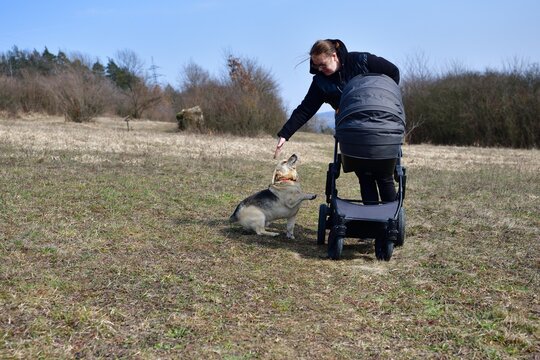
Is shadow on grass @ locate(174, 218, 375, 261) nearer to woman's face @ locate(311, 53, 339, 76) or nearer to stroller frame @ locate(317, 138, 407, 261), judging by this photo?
stroller frame @ locate(317, 138, 407, 261)

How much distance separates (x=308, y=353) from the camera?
284cm

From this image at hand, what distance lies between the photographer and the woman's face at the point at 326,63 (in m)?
4.69

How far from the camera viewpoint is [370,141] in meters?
4.32

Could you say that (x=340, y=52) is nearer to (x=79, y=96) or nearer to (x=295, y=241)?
(x=295, y=241)

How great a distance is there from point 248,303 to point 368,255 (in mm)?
1743

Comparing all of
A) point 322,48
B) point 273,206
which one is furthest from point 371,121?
point 273,206

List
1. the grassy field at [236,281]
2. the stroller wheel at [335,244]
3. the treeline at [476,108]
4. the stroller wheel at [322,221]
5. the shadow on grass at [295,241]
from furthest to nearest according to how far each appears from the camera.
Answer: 1. the treeline at [476,108]
2. the stroller wheel at [322,221]
3. the shadow on grass at [295,241]
4. the stroller wheel at [335,244]
5. the grassy field at [236,281]

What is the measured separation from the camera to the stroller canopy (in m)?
4.31

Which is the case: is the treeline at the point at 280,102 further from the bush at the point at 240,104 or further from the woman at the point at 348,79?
the woman at the point at 348,79

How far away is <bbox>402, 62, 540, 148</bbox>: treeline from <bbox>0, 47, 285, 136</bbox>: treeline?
7698mm

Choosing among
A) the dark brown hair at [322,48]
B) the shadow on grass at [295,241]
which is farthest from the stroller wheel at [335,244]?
the dark brown hair at [322,48]

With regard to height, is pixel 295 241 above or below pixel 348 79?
below

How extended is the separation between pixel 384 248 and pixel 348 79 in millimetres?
1642

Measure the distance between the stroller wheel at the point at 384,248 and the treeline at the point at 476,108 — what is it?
20349 millimetres
